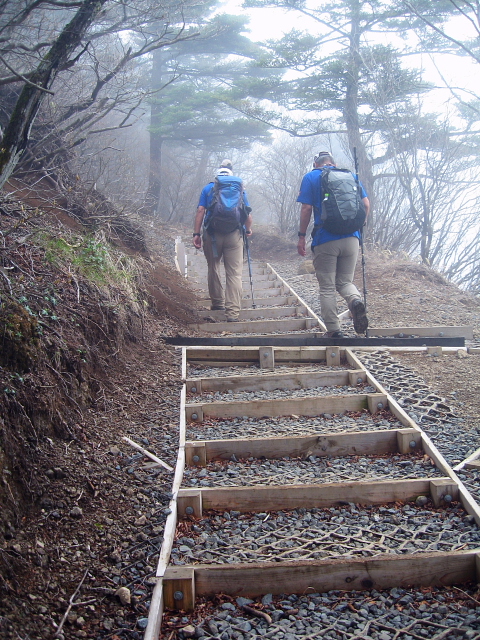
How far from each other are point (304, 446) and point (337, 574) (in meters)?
1.30

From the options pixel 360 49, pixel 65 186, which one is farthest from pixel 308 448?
pixel 360 49

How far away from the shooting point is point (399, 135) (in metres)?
11.9

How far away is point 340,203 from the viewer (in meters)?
5.67

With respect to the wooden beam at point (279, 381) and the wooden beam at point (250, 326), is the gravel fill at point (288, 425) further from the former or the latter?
the wooden beam at point (250, 326)

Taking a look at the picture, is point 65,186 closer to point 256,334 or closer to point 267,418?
point 256,334

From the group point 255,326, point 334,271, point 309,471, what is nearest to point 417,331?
point 334,271

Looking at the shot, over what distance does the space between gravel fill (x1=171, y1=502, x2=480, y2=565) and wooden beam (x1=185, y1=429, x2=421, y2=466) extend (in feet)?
2.11

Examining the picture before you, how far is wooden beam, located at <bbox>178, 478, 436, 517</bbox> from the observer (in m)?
3.23

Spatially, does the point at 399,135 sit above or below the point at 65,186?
above

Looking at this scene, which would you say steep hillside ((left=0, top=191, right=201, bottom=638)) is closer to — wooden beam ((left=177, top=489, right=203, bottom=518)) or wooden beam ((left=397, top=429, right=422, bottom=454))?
wooden beam ((left=177, top=489, right=203, bottom=518))

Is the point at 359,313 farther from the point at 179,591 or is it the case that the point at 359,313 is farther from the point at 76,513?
the point at 179,591

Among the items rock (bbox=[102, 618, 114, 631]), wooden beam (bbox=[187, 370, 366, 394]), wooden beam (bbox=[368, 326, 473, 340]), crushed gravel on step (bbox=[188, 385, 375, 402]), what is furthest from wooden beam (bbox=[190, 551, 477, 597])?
wooden beam (bbox=[368, 326, 473, 340])

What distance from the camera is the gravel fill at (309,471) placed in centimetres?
351

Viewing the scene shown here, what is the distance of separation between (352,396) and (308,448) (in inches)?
34.0
